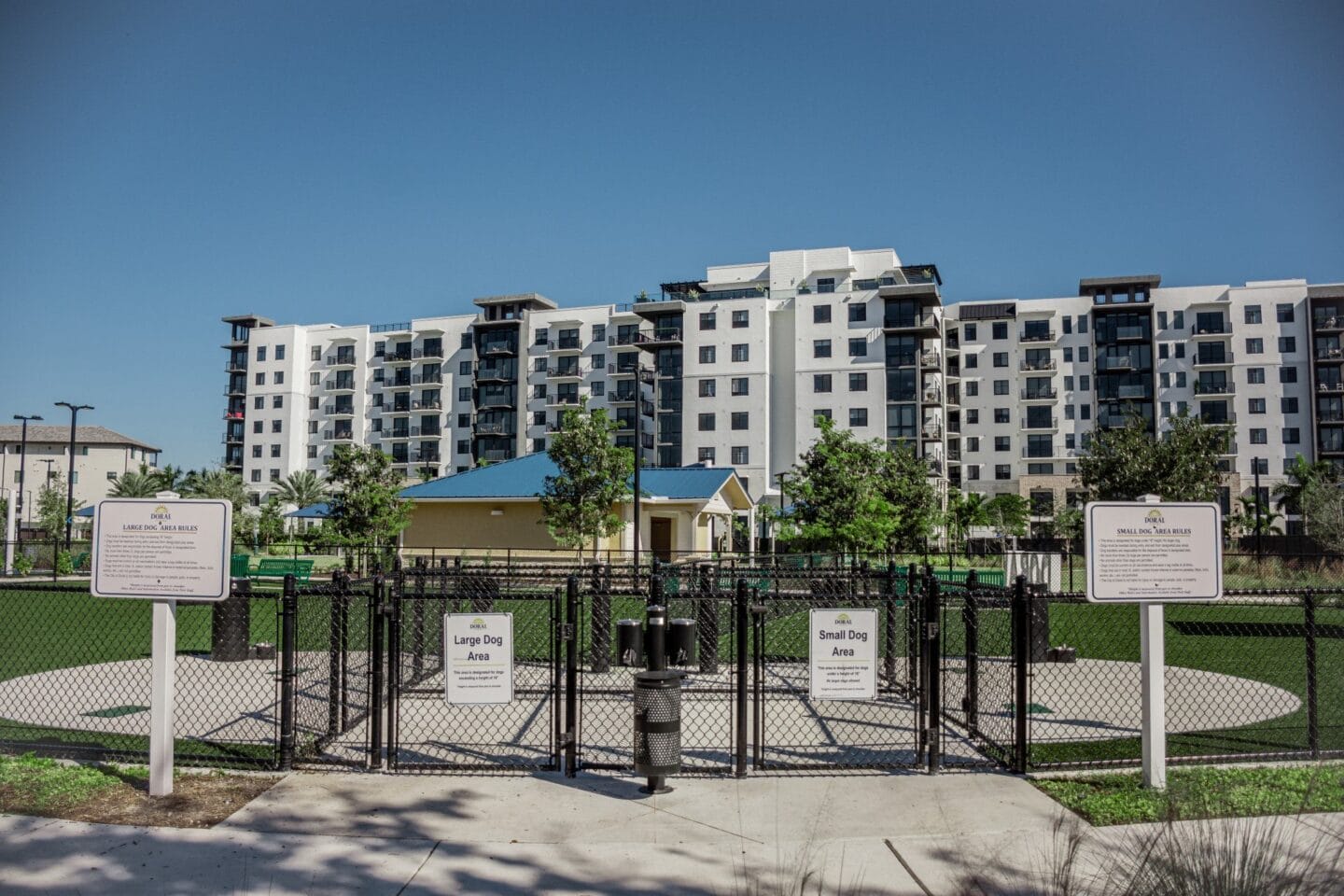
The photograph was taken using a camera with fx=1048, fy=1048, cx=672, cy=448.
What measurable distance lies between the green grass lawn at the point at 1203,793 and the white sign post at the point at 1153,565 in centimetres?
29

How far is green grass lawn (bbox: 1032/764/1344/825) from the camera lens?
686 cm

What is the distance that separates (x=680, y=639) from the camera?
481 inches

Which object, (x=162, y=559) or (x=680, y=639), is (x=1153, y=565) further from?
(x=162, y=559)

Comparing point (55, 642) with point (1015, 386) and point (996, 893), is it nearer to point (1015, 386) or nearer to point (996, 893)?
point (996, 893)

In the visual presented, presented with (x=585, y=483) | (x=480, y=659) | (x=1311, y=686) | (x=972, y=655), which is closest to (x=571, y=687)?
(x=480, y=659)

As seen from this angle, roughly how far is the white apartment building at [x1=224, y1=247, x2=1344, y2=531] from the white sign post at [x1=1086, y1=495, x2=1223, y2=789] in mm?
66026

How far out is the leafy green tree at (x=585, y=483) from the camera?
37875 millimetres

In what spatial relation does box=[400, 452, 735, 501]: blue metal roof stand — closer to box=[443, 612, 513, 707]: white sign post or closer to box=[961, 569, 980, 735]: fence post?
box=[961, 569, 980, 735]: fence post

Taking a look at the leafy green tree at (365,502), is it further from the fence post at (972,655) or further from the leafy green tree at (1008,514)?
the leafy green tree at (1008,514)

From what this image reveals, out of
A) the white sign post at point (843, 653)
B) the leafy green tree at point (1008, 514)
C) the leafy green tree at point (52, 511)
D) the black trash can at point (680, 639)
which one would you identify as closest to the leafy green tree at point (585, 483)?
the black trash can at point (680, 639)

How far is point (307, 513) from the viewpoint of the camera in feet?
162

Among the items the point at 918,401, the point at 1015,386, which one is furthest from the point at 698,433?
the point at 1015,386

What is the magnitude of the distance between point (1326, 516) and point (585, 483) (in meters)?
25.4

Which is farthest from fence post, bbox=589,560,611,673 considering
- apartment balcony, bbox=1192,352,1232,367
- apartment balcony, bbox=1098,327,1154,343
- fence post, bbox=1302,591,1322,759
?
apartment balcony, bbox=1192,352,1232,367
